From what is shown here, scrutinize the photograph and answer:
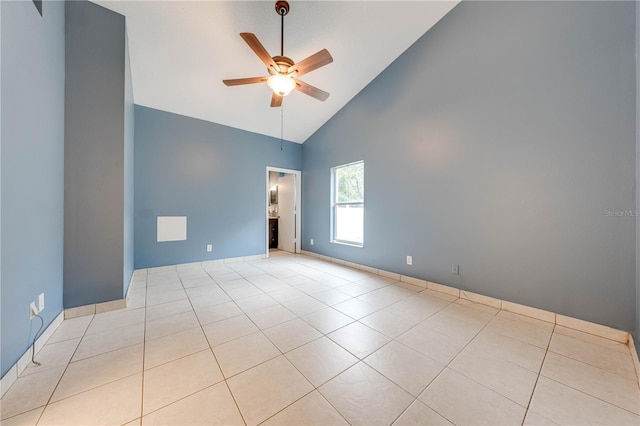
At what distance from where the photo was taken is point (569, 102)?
6.59 feet

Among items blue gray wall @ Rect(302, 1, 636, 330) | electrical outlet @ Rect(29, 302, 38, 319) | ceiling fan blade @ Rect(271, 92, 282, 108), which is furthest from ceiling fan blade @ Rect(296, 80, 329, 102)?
electrical outlet @ Rect(29, 302, 38, 319)

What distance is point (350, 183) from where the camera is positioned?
4.29 metres

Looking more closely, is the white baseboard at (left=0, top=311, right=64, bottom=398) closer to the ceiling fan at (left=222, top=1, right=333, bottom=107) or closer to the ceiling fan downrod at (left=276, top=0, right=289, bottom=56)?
the ceiling fan at (left=222, top=1, right=333, bottom=107)

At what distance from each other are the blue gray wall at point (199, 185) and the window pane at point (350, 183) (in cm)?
154

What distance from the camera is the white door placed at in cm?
547

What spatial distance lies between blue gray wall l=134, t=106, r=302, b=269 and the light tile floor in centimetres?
163

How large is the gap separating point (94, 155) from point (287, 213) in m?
3.79

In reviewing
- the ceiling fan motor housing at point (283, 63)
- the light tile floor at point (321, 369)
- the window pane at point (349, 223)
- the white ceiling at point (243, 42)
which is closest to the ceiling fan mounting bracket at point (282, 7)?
the white ceiling at point (243, 42)

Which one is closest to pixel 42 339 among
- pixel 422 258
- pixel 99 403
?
pixel 99 403

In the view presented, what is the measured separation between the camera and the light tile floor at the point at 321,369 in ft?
3.74

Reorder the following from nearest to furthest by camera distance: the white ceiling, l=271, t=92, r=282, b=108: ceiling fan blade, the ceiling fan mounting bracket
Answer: the ceiling fan mounting bracket < the white ceiling < l=271, t=92, r=282, b=108: ceiling fan blade

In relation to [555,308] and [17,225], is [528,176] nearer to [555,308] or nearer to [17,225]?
[555,308]

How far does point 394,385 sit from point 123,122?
11.0 feet

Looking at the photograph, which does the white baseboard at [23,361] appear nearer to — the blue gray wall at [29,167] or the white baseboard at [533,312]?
the blue gray wall at [29,167]
